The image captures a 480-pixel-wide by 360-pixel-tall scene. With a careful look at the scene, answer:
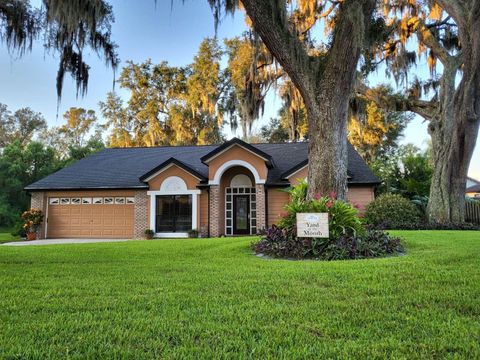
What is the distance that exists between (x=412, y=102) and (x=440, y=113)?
265cm

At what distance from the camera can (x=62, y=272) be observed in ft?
18.9

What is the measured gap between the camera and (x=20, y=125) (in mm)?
41219

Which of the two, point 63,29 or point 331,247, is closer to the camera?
point 331,247

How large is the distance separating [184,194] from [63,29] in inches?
387

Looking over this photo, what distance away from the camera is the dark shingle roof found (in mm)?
17141

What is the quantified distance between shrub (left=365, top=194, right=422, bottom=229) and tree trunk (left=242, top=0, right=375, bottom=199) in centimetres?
628

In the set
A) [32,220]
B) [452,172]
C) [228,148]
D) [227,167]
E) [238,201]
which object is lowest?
[32,220]

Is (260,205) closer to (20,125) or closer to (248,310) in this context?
(248,310)

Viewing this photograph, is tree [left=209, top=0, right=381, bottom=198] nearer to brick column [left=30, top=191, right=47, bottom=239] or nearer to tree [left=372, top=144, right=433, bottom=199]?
tree [left=372, top=144, right=433, bottom=199]

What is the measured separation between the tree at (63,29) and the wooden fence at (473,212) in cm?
1580

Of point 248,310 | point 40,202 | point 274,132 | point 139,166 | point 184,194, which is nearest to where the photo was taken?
point 248,310

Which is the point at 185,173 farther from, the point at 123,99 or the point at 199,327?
the point at 123,99

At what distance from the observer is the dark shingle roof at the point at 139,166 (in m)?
17.1

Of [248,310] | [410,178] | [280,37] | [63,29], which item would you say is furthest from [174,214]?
[248,310]
